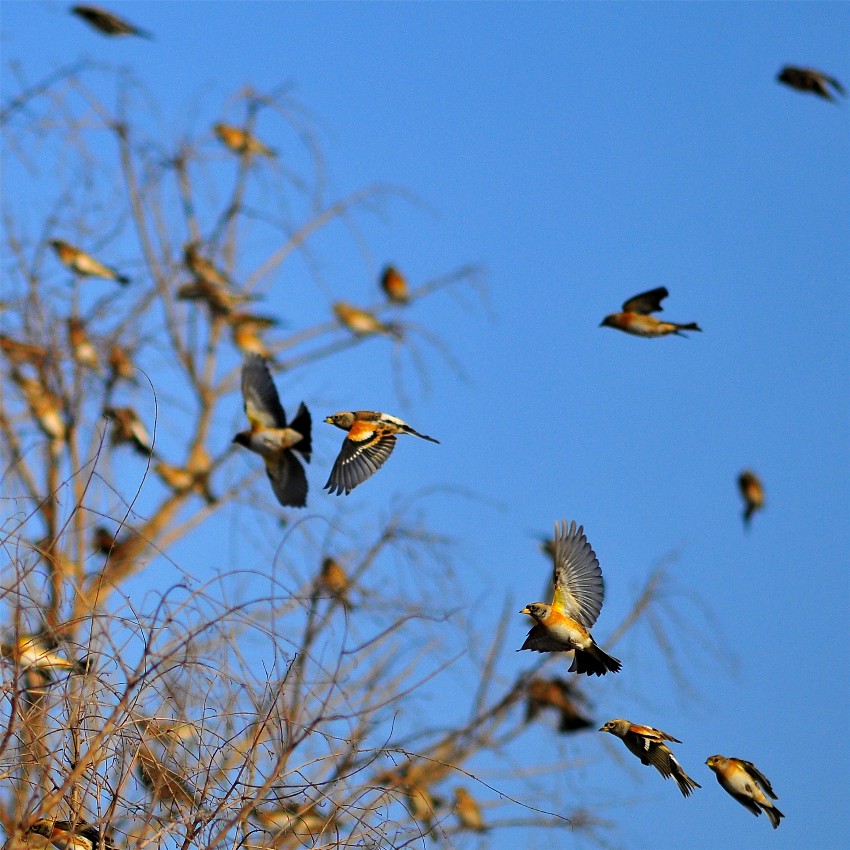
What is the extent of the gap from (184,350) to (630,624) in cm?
384

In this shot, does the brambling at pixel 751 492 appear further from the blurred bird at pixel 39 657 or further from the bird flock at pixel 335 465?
the blurred bird at pixel 39 657

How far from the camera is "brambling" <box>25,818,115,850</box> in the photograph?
12.6ft

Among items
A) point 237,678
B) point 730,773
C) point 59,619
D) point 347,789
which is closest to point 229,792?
point 237,678

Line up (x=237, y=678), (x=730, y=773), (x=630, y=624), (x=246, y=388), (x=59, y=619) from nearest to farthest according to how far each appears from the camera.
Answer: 1. (x=237, y=678)
2. (x=59, y=619)
3. (x=730, y=773)
4. (x=246, y=388)
5. (x=630, y=624)

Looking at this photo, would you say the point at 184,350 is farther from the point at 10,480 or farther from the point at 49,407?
the point at 10,480

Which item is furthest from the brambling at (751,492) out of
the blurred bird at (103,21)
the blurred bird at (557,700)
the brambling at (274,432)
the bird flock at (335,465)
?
the blurred bird at (103,21)

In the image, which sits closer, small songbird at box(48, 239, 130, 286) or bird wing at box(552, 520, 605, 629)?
bird wing at box(552, 520, 605, 629)

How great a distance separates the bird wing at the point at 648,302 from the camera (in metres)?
7.29

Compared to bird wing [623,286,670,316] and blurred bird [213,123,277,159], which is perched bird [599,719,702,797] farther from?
blurred bird [213,123,277,159]

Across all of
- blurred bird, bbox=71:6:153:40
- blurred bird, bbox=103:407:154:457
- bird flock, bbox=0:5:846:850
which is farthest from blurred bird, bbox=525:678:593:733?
blurred bird, bbox=71:6:153:40

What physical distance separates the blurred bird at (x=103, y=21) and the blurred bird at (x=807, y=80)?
5089 mm

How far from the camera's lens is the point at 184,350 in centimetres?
988

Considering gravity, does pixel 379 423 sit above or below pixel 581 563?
above

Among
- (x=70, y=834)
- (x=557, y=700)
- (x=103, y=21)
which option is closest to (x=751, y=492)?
(x=557, y=700)
